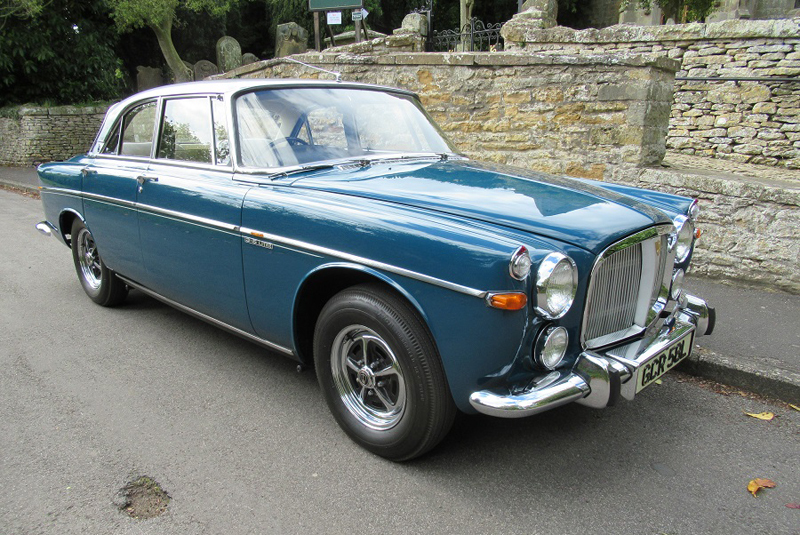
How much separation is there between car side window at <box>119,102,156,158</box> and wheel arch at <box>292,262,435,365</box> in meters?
1.89

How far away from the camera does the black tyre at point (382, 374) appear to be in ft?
8.12

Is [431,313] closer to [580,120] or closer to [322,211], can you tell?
[322,211]

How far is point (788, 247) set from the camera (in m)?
4.91

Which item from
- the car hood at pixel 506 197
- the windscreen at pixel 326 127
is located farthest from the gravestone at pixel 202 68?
the car hood at pixel 506 197

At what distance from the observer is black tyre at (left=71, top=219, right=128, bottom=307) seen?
15.4ft

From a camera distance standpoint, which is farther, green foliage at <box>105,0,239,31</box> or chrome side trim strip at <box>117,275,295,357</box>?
green foliage at <box>105,0,239,31</box>

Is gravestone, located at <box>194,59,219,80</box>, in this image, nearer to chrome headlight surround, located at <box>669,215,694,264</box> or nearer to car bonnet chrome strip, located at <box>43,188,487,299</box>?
car bonnet chrome strip, located at <box>43,188,487,299</box>

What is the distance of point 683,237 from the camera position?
3.20 metres

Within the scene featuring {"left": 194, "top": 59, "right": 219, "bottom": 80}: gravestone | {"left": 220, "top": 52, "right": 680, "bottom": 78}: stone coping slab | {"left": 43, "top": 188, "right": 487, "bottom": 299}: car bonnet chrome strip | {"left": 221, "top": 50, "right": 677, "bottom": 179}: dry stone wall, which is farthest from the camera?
{"left": 194, "top": 59, "right": 219, "bottom": 80}: gravestone

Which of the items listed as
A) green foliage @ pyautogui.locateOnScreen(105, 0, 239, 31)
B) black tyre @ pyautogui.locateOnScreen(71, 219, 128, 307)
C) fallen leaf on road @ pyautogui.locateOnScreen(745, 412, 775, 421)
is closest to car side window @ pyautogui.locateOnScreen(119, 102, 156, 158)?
black tyre @ pyautogui.locateOnScreen(71, 219, 128, 307)

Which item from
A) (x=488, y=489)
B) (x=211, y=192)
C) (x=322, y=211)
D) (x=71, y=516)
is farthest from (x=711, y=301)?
(x=71, y=516)

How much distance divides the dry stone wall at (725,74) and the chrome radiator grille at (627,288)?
21.9 feet

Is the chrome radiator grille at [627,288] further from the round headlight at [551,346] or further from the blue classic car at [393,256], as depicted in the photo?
the round headlight at [551,346]

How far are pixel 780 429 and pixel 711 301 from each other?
6.16 ft
